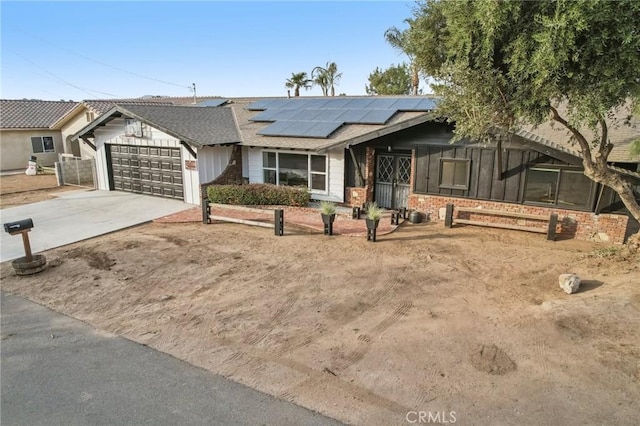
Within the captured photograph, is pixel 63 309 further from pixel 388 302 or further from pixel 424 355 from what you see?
pixel 424 355

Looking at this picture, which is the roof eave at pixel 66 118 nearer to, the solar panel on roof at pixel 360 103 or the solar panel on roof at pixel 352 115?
the solar panel on roof at pixel 360 103

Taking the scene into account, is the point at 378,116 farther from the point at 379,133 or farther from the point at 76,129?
the point at 76,129

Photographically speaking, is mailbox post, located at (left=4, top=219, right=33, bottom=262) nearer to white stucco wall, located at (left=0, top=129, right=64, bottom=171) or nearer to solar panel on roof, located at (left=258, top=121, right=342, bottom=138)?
solar panel on roof, located at (left=258, top=121, right=342, bottom=138)

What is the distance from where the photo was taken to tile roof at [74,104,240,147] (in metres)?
15.6

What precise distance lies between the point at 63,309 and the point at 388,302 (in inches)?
248

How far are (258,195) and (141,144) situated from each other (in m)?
6.41

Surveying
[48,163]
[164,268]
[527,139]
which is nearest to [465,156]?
[527,139]

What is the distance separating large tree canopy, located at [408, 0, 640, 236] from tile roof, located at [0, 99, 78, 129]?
27.6 metres

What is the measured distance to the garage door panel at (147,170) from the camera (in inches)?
669

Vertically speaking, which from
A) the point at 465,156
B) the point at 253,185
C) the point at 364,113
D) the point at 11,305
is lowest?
the point at 11,305

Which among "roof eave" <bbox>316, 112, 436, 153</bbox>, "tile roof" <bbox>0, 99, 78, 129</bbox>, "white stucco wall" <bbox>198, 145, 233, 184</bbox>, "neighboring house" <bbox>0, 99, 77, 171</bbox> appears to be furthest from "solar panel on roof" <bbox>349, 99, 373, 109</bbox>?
"tile roof" <bbox>0, 99, 78, 129</bbox>

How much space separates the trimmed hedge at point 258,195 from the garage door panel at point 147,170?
8.10ft

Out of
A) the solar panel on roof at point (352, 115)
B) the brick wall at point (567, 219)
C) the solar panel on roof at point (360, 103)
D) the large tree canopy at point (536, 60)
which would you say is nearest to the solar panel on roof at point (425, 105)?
the solar panel on roof at point (352, 115)

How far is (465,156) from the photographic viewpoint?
1293 cm
